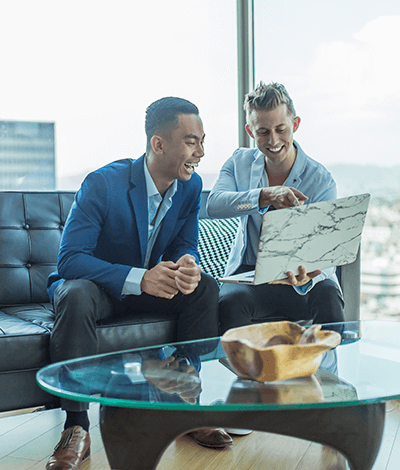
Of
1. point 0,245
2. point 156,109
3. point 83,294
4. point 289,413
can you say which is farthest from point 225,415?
point 0,245

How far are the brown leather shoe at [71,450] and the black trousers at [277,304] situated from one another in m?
0.61

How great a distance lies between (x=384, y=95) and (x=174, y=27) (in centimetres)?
132

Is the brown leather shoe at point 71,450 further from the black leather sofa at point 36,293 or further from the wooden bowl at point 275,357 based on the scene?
the wooden bowl at point 275,357

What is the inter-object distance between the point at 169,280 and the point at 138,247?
254 mm

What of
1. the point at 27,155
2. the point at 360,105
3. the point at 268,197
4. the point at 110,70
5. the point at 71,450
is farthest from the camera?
the point at 110,70

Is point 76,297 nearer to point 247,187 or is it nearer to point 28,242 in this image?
point 28,242

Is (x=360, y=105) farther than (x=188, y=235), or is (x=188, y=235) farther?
(x=360, y=105)

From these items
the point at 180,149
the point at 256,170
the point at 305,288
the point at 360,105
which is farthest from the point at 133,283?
the point at 360,105

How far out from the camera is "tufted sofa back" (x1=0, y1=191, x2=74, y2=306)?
2.13 m

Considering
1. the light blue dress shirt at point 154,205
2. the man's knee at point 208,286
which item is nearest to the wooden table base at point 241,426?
the man's knee at point 208,286

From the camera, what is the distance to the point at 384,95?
257 centimetres

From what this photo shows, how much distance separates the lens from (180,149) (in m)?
1.90

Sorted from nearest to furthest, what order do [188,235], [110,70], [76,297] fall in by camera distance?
[76,297] < [188,235] < [110,70]

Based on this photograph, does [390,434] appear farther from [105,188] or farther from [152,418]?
[105,188]
